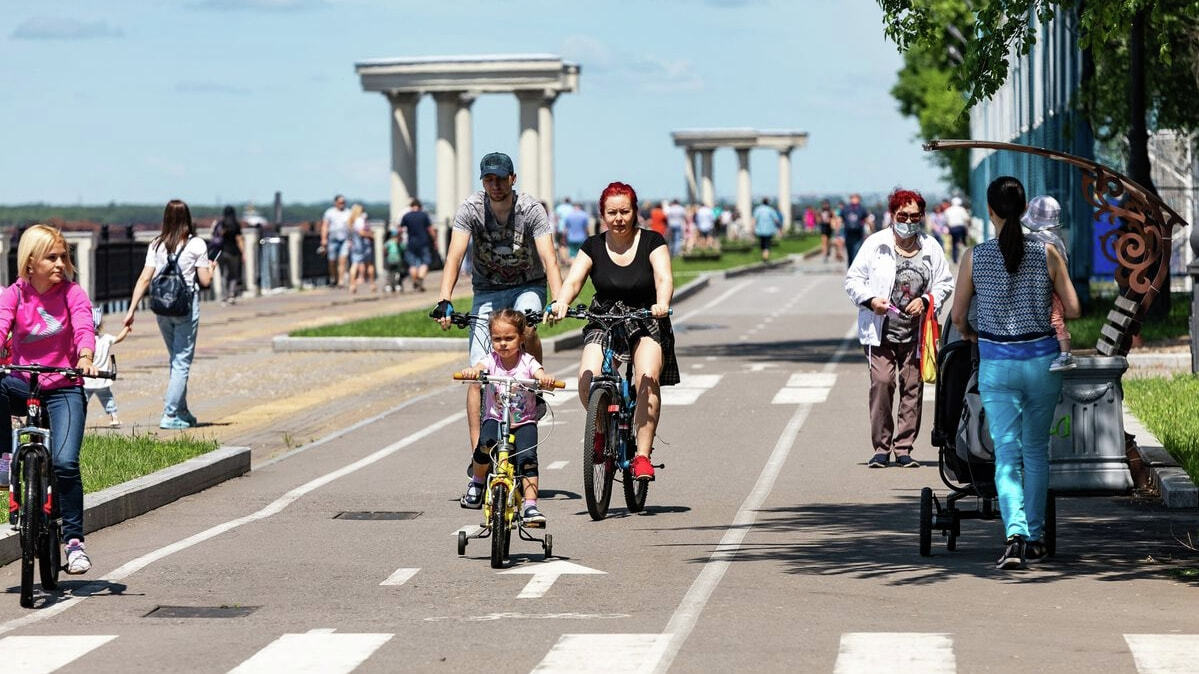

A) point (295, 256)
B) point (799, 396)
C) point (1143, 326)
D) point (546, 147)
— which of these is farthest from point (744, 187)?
point (799, 396)

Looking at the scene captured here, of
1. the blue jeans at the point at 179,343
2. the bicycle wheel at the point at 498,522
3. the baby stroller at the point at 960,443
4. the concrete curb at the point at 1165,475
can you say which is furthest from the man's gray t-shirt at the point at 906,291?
the blue jeans at the point at 179,343

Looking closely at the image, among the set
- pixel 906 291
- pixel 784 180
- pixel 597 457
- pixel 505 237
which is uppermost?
pixel 784 180

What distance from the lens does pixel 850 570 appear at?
32.6 feet

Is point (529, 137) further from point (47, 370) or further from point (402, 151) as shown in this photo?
point (47, 370)

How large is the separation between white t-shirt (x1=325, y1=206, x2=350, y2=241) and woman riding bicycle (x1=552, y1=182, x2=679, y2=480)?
32.5 meters

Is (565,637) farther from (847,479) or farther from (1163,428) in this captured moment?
(1163,428)

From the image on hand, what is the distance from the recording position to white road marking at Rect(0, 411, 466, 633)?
9.03 m

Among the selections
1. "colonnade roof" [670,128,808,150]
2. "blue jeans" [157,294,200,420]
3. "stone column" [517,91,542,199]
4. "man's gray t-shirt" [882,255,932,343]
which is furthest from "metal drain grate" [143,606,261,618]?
"colonnade roof" [670,128,808,150]

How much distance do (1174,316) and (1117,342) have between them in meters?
15.7

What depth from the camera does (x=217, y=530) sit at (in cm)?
1165

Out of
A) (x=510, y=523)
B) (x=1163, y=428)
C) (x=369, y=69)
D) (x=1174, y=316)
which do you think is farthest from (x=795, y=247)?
(x=510, y=523)

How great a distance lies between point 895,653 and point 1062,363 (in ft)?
7.92

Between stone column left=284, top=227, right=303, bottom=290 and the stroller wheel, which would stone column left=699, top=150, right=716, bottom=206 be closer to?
stone column left=284, top=227, right=303, bottom=290

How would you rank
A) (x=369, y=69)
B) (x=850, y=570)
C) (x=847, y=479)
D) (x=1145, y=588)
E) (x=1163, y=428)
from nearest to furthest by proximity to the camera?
1. (x=1145, y=588)
2. (x=850, y=570)
3. (x=847, y=479)
4. (x=1163, y=428)
5. (x=369, y=69)
